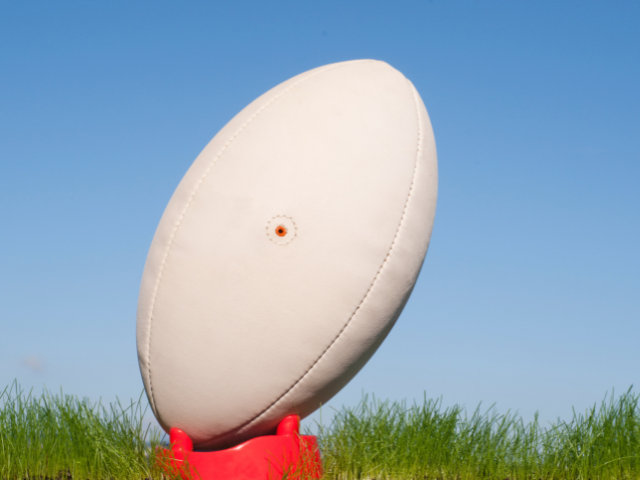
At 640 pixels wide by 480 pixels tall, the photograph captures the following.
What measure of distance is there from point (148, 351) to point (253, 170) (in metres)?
1.19

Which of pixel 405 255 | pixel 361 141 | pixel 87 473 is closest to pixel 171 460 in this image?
pixel 87 473

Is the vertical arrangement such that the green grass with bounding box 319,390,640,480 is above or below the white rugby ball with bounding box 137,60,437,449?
below

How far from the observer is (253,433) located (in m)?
3.65

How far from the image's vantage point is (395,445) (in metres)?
4.12

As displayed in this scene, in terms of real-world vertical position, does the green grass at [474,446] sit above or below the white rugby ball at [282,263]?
below

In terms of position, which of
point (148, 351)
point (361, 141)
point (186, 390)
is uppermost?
point (361, 141)

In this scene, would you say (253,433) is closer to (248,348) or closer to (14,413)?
(248,348)

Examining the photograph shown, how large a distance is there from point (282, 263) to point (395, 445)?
1.54 metres

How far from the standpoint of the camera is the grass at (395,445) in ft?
13.0

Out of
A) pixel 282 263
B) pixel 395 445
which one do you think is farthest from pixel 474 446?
pixel 282 263

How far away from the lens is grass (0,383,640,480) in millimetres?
3947

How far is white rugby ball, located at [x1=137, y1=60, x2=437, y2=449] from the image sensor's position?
339 cm

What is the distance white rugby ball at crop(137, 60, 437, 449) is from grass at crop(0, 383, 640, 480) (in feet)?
1.46

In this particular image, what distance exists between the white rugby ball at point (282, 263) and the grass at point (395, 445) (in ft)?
1.46
